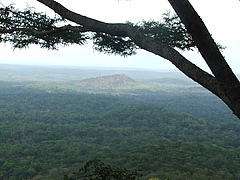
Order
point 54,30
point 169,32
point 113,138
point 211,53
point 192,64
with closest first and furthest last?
point 211,53, point 192,64, point 54,30, point 169,32, point 113,138

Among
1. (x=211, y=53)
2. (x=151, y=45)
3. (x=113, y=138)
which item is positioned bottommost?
(x=113, y=138)

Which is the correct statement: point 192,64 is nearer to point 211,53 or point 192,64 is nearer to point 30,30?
point 211,53

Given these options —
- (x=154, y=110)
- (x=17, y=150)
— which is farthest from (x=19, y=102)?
(x=17, y=150)

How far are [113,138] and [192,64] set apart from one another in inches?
2692

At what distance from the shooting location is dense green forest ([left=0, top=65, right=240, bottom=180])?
43.8 meters

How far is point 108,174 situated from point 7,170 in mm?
44753

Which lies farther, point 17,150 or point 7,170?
point 17,150

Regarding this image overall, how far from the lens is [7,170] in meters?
44.8

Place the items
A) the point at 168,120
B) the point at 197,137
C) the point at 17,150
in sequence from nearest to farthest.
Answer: the point at 17,150 → the point at 197,137 → the point at 168,120

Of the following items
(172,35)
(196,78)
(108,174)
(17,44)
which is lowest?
(108,174)

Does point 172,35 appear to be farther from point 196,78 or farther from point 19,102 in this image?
point 19,102

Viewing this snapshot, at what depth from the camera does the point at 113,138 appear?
7038cm

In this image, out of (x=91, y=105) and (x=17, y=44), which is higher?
(x=17, y=44)

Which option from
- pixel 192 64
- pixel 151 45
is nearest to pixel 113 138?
pixel 151 45
